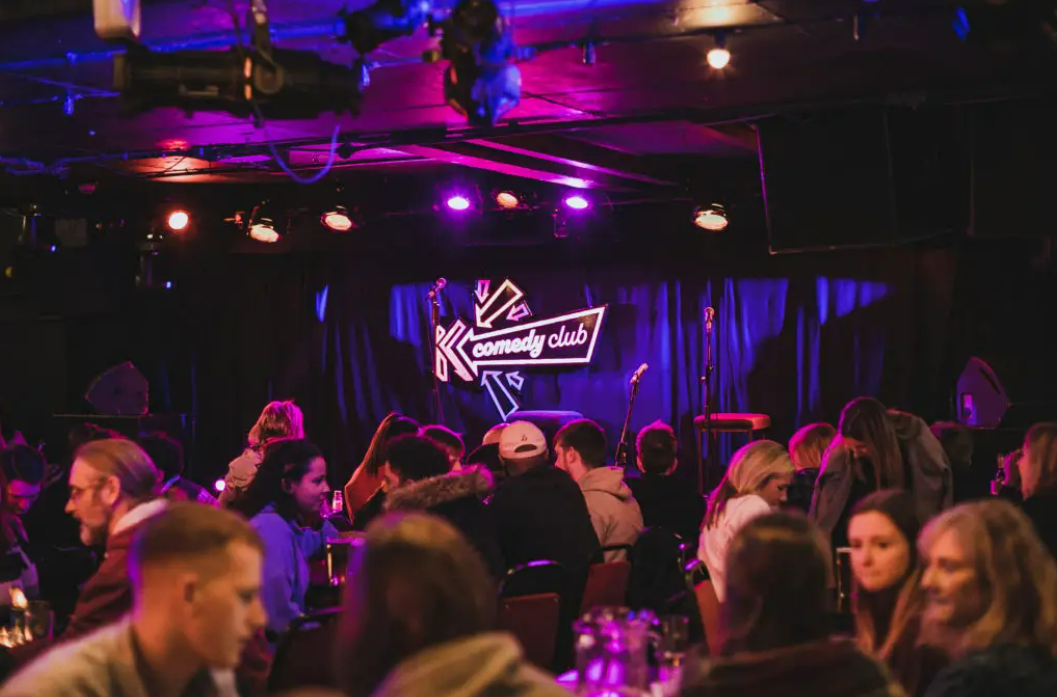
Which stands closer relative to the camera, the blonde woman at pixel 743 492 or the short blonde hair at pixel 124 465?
the short blonde hair at pixel 124 465

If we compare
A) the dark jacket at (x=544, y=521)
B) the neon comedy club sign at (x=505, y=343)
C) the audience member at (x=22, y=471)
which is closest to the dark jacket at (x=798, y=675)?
the dark jacket at (x=544, y=521)

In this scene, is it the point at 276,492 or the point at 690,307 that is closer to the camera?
the point at 276,492

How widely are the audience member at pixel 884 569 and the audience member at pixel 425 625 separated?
1.70 meters

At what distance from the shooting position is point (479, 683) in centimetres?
181

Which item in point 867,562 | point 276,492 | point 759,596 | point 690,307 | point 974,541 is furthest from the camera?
point 690,307

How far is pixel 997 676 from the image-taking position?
254 cm

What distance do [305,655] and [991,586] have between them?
187cm

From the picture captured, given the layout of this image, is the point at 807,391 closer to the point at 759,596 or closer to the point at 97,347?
the point at 97,347

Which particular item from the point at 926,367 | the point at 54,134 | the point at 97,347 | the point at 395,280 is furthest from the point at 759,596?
the point at 97,347

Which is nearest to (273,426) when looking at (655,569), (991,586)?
(655,569)

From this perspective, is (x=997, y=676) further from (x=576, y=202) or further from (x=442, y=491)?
(x=576, y=202)

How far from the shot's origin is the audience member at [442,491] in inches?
196

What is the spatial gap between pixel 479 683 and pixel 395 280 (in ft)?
34.5

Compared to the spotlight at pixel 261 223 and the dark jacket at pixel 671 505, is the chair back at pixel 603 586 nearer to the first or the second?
the dark jacket at pixel 671 505
